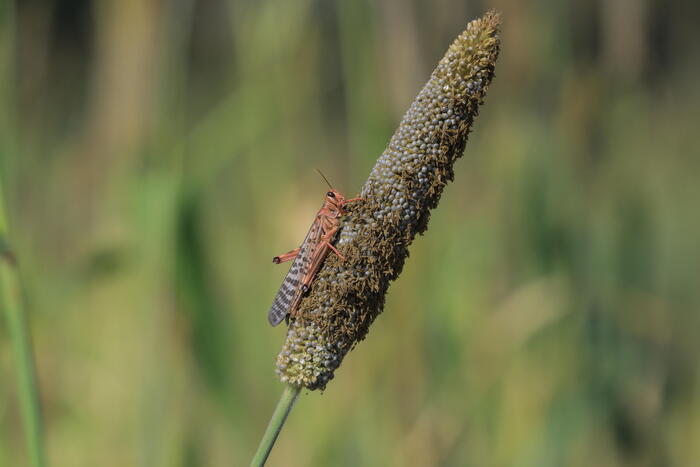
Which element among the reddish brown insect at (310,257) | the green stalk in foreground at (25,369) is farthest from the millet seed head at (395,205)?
the green stalk in foreground at (25,369)

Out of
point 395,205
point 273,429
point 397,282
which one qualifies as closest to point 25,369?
point 273,429

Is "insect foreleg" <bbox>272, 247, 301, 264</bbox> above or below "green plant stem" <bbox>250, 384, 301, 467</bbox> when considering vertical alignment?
above

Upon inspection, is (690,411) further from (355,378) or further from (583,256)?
(355,378)

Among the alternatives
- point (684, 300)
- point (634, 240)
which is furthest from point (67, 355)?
point (684, 300)

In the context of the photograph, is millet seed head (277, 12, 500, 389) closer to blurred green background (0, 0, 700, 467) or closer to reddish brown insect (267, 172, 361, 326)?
reddish brown insect (267, 172, 361, 326)

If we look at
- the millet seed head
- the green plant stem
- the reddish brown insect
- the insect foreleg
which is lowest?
the green plant stem

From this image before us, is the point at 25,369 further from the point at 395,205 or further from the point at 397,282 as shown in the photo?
the point at 397,282

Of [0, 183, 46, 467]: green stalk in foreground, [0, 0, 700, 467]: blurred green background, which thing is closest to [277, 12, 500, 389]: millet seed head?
[0, 183, 46, 467]: green stalk in foreground

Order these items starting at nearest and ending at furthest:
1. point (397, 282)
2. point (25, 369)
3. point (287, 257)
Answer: point (25, 369) < point (287, 257) < point (397, 282)
